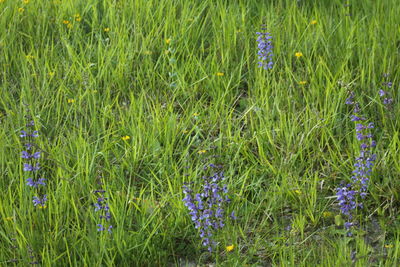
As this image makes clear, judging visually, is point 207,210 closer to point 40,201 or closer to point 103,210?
point 103,210

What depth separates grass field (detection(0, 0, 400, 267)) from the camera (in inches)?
106

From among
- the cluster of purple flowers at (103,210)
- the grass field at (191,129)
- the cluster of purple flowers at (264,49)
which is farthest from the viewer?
the cluster of purple flowers at (264,49)

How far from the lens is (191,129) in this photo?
3381 millimetres

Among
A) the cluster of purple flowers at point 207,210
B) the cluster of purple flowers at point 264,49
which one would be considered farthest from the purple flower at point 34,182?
the cluster of purple flowers at point 264,49

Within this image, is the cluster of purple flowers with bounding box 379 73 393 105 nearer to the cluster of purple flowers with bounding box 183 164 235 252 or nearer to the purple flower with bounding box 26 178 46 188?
the cluster of purple flowers with bounding box 183 164 235 252

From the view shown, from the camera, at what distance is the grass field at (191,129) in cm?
269

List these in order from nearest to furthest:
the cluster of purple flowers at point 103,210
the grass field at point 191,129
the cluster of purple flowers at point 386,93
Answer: the cluster of purple flowers at point 103,210 < the grass field at point 191,129 < the cluster of purple flowers at point 386,93

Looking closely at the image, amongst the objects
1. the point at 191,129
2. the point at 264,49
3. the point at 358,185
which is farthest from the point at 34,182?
the point at 264,49

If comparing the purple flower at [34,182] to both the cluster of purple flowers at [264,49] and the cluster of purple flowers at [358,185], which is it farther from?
the cluster of purple flowers at [264,49]

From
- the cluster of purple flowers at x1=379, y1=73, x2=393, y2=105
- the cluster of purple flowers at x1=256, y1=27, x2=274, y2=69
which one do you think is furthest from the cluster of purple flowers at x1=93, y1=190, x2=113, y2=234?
the cluster of purple flowers at x1=379, y1=73, x2=393, y2=105

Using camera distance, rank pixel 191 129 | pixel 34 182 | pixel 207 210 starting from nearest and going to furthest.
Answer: pixel 207 210 < pixel 34 182 < pixel 191 129

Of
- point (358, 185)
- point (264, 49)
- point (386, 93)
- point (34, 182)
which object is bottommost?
point (358, 185)

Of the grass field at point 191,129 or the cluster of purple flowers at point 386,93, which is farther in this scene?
the cluster of purple flowers at point 386,93

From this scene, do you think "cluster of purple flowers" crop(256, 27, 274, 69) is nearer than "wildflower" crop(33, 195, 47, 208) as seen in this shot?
No
